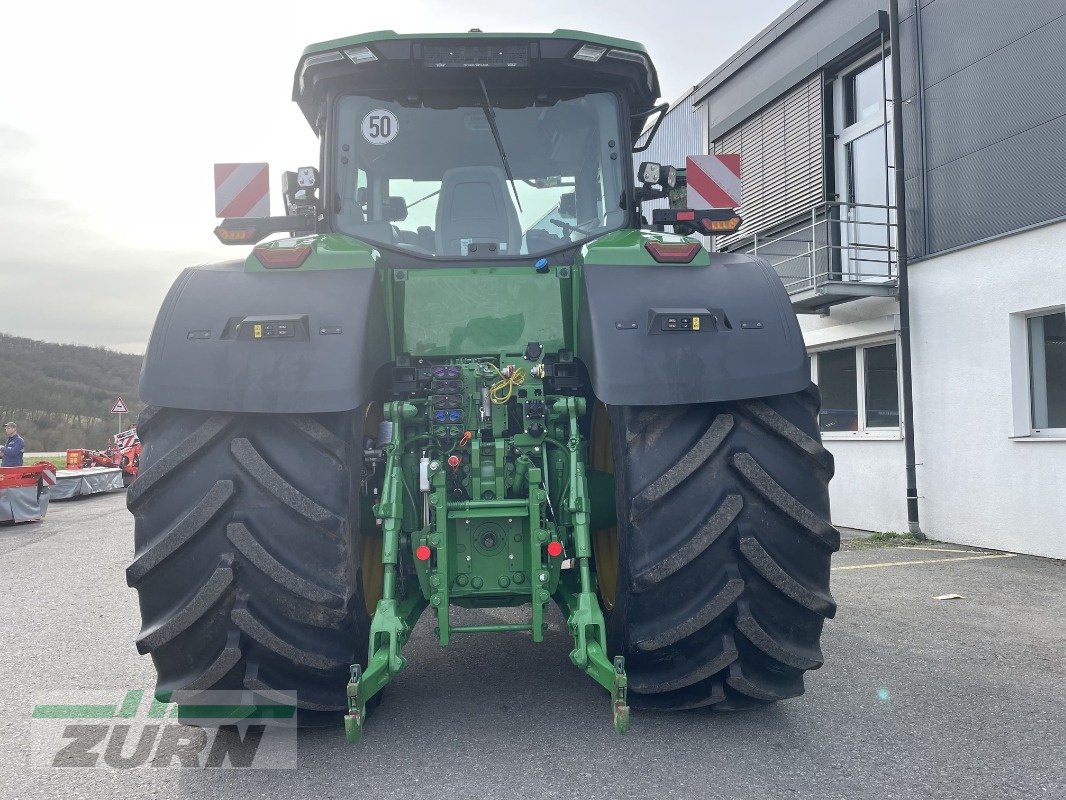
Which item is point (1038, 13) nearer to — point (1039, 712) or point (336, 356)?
point (1039, 712)

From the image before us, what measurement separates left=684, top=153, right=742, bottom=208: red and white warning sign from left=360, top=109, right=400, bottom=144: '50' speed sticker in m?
1.48

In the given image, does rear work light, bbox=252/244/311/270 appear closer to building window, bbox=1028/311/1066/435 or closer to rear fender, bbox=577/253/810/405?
rear fender, bbox=577/253/810/405

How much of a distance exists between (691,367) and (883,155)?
9.41 m

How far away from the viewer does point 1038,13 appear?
27.1 feet

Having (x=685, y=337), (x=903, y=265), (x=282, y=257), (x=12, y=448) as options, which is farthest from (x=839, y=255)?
(x=12, y=448)

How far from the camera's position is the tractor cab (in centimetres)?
387

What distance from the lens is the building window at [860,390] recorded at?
1048 centimetres

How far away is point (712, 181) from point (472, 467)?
2161mm

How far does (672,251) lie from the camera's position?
11.0 feet

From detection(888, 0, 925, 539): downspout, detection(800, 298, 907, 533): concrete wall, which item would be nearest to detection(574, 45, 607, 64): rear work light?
detection(888, 0, 925, 539): downspout

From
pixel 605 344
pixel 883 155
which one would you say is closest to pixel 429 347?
pixel 605 344

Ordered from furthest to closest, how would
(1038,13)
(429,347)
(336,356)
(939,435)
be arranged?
1. (939,435)
2. (1038,13)
3. (429,347)
4. (336,356)

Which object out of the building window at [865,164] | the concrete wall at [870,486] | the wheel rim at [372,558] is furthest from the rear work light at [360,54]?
the concrete wall at [870,486]

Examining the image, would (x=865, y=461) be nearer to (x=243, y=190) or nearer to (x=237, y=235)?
(x=243, y=190)
